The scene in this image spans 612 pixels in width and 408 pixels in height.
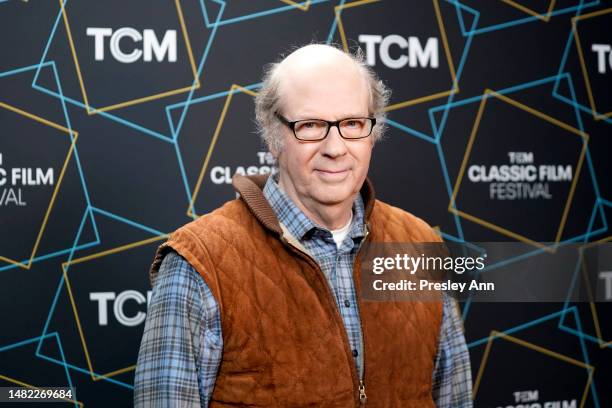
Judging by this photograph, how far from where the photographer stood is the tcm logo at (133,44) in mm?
1965

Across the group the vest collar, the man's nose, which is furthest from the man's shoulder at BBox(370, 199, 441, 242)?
the man's nose

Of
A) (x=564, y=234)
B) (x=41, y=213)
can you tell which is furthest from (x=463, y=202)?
(x=41, y=213)

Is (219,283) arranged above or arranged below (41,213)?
below

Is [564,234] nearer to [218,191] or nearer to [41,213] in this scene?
[218,191]

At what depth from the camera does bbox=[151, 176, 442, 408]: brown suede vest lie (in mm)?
1246

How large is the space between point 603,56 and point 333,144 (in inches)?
60.9

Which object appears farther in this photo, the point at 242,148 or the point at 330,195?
the point at 242,148

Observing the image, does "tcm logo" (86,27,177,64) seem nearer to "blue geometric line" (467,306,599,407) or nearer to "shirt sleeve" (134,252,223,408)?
"shirt sleeve" (134,252,223,408)

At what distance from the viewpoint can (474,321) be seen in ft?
7.46

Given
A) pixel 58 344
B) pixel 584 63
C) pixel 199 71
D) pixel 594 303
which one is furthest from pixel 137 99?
pixel 594 303

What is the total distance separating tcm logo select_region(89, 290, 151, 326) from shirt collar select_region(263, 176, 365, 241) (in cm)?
79

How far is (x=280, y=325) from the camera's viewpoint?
4.19 ft

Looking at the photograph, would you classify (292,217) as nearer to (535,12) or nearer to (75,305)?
(75,305)

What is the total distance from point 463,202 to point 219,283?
4.07 feet
